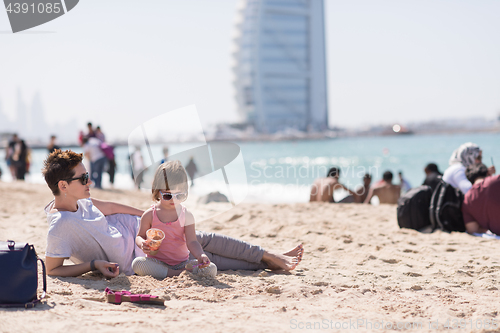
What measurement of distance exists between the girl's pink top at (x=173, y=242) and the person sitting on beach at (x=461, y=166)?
3.14 meters

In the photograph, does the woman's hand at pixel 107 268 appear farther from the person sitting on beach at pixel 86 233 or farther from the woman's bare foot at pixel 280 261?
the woman's bare foot at pixel 280 261

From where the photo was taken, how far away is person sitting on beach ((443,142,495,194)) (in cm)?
460

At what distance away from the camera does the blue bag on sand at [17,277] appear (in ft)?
6.44

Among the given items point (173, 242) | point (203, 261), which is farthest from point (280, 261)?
point (173, 242)

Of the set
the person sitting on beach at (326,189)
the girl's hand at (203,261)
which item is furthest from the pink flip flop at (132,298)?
the person sitting on beach at (326,189)

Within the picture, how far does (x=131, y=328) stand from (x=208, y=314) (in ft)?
1.30

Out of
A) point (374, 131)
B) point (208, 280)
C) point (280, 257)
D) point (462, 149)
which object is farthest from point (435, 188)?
point (374, 131)

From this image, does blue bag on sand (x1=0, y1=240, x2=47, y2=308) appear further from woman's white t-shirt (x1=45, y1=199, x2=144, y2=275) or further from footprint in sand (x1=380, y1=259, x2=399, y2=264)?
footprint in sand (x1=380, y1=259, x2=399, y2=264)

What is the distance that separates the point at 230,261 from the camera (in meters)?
2.97

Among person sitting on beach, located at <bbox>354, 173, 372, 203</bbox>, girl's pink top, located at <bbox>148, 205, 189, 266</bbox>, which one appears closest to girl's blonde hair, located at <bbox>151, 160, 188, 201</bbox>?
girl's pink top, located at <bbox>148, 205, 189, 266</bbox>

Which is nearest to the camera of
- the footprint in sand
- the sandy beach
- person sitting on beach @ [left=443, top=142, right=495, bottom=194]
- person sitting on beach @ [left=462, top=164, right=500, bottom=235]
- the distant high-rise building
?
the sandy beach

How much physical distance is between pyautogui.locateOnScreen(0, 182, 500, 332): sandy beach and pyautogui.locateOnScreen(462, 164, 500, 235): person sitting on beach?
0.64 feet

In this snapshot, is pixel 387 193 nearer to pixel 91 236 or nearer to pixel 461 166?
pixel 461 166

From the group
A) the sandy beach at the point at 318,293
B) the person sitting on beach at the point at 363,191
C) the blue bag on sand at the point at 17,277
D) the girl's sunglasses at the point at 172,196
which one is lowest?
the person sitting on beach at the point at 363,191
